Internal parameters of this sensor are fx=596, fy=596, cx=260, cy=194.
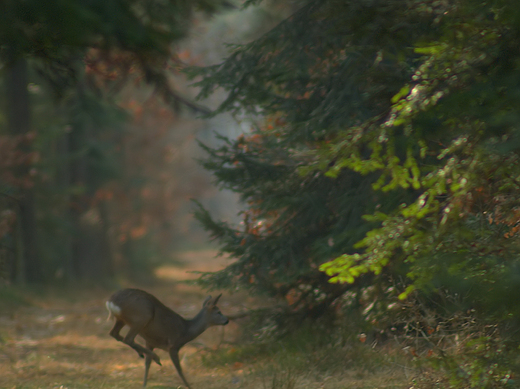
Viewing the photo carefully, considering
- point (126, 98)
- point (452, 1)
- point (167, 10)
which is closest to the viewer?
point (167, 10)

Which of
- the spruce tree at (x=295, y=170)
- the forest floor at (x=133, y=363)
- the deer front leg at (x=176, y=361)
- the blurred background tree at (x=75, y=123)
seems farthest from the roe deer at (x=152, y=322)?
the blurred background tree at (x=75, y=123)

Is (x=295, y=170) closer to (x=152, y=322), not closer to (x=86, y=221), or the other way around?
(x=152, y=322)

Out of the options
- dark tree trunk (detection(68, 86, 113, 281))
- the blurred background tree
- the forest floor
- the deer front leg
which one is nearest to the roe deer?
the deer front leg

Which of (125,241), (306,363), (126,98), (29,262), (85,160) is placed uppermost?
(126,98)

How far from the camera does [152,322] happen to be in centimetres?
843

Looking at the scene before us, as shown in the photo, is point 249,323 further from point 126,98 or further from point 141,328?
point 126,98

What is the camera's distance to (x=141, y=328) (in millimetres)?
8344

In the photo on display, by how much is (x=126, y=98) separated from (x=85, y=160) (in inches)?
191

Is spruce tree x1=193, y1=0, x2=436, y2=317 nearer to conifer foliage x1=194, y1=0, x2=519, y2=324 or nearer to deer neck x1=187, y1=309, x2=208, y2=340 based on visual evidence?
conifer foliage x1=194, y1=0, x2=519, y2=324

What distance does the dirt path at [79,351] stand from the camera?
8.75 metres

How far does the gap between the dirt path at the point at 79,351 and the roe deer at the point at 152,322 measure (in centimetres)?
55

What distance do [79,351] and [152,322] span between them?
3.78 meters

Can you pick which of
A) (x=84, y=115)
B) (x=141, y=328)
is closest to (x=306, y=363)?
(x=141, y=328)

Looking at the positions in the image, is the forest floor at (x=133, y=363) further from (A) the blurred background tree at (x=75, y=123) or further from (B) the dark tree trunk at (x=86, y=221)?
(B) the dark tree trunk at (x=86, y=221)
